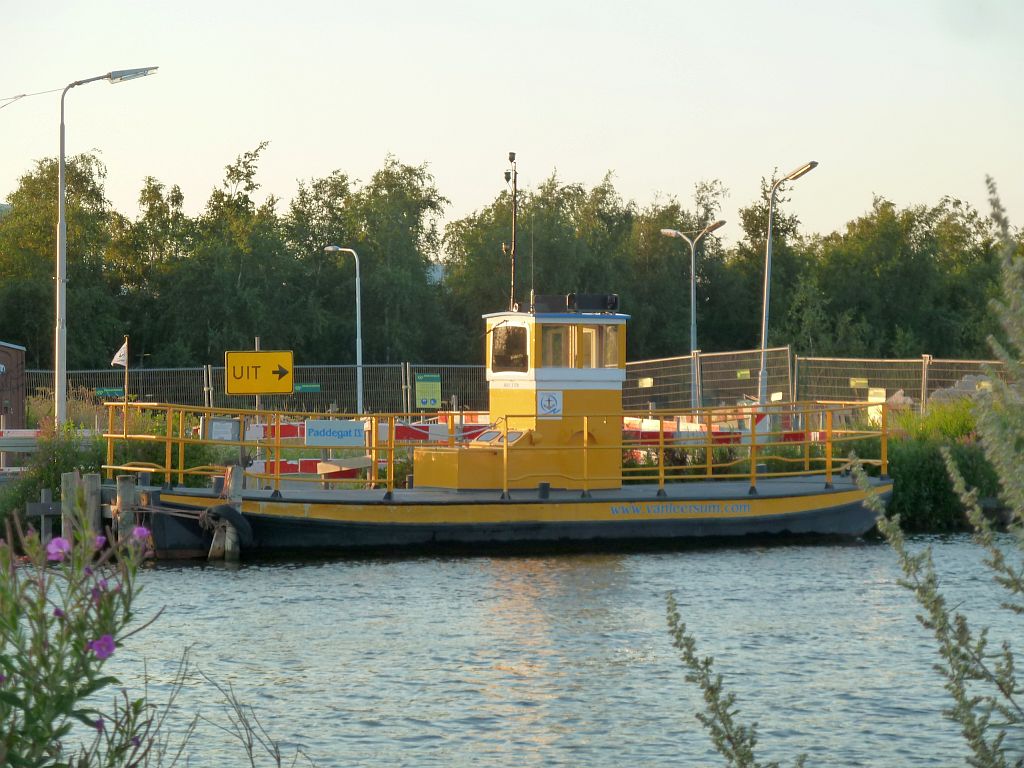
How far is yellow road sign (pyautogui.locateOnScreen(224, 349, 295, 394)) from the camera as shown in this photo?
21984 mm

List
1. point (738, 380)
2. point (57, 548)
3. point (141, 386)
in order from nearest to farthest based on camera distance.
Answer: point (57, 548), point (738, 380), point (141, 386)

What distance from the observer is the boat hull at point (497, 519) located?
17.3 m

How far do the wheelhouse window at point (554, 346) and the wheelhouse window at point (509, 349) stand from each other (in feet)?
0.76

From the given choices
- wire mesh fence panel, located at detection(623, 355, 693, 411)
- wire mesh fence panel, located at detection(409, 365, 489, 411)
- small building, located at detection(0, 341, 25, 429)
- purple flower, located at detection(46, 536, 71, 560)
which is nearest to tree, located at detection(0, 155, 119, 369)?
wire mesh fence panel, located at detection(409, 365, 489, 411)

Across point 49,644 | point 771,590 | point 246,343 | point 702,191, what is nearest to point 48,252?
point 246,343

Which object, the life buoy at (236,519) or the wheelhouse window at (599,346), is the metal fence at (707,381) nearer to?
the wheelhouse window at (599,346)

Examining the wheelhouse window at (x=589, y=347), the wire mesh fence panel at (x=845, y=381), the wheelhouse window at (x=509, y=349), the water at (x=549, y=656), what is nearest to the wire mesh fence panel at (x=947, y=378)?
the wire mesh fence panel at (x=845, y=381)

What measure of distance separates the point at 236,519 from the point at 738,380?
1782 cm

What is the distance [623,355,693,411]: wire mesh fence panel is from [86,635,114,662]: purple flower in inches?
1106

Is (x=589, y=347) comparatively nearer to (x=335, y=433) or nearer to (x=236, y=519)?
(x=335, y=433)

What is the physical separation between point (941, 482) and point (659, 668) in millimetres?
11535

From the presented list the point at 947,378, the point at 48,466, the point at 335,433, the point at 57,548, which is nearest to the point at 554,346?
the point at 335,433

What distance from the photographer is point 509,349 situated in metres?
19.0

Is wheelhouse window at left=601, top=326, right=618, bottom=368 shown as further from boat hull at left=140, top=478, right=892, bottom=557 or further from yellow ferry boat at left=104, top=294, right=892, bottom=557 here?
boat hull at left=140, top=478, right=892, bottom=557
